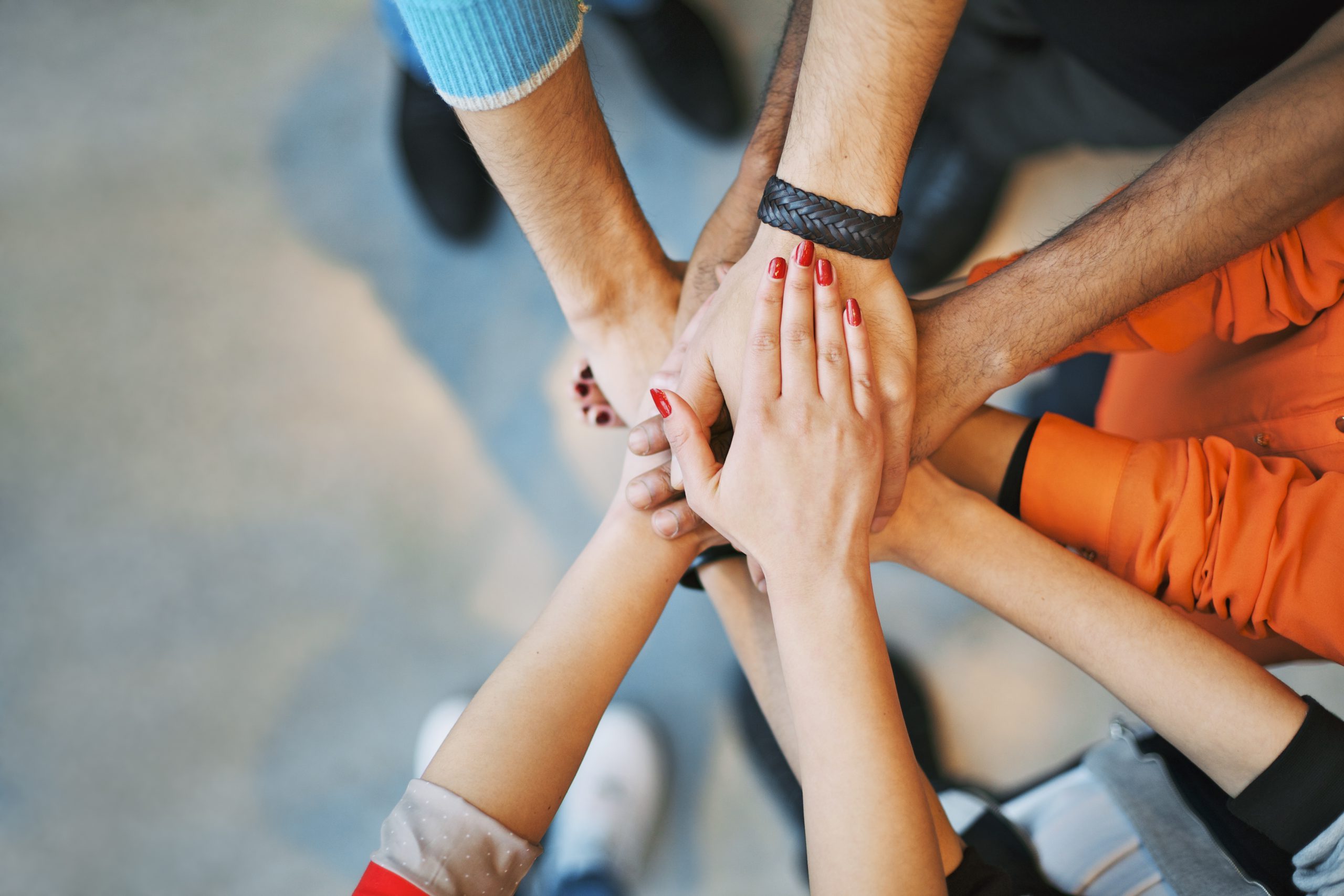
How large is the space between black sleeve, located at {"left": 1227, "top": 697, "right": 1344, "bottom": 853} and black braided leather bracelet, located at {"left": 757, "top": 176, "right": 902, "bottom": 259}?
26.3 inches

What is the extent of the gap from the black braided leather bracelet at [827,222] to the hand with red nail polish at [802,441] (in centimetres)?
3

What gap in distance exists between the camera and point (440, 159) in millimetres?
1596

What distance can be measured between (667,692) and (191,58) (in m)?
1.77

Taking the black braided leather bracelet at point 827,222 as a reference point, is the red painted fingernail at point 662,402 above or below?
below

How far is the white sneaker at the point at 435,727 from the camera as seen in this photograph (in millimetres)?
1351

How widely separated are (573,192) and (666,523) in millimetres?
443

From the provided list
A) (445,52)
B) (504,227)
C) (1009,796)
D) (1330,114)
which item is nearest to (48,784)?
(504,227)

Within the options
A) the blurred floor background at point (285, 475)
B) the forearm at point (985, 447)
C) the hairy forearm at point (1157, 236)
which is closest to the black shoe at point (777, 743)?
the blurred floor background at point (285, 475)

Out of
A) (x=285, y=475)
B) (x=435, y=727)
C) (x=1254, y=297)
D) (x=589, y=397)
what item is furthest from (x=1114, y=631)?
(x=285, y=475)

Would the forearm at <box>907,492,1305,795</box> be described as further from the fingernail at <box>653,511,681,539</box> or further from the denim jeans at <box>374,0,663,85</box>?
the denim jeans at <box>374,0,663,85</box>

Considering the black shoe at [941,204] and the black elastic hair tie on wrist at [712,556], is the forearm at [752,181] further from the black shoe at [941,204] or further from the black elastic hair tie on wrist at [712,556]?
the black shoe at [941,204]

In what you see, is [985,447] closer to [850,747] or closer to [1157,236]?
[1157,236]

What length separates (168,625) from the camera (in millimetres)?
1498

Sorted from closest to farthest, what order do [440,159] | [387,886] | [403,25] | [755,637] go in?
[387,886] → [755,637] → [403,25] → [440,159]
